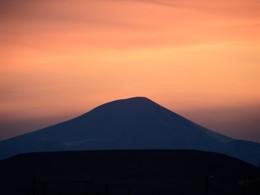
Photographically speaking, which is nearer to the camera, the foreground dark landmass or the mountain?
the foreground dark landmass

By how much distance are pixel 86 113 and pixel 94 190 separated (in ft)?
359

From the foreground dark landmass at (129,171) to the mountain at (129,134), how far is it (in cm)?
6948

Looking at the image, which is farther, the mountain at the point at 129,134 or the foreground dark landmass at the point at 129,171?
the mountain at the point at 129,134

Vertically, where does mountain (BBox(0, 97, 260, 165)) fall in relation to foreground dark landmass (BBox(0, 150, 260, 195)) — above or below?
above

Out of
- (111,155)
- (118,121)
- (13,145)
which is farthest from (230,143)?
(111,155)

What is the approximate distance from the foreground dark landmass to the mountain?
6948cm

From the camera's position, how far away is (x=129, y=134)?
149500mm

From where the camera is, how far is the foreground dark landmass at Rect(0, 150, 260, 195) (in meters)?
58.1

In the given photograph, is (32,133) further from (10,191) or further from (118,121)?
(10,191)

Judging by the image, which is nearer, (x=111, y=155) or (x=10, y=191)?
(x=10, y=191)

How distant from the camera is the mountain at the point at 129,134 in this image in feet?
480

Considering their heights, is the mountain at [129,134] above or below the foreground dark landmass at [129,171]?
above

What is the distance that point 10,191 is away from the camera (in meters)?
57.2

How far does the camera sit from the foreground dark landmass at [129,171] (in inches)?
2288
